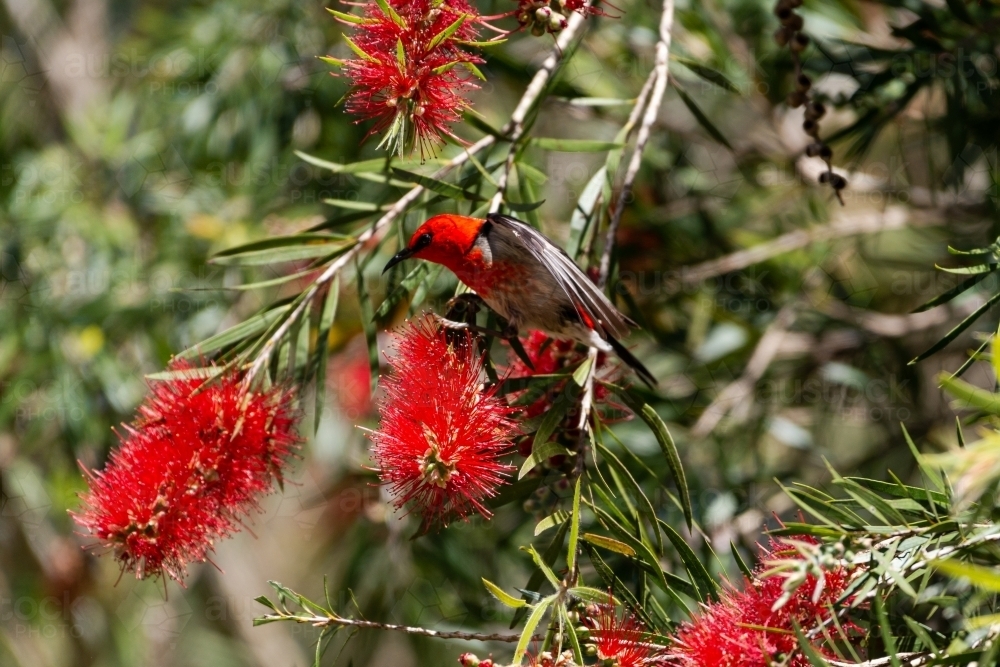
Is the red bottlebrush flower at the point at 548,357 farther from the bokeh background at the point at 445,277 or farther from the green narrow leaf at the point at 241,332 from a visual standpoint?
the bokeh background at the point at 445,277

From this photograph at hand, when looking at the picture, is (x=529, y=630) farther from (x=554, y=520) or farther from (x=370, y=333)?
(x=370, y=333)

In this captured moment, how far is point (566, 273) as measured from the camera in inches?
59.0

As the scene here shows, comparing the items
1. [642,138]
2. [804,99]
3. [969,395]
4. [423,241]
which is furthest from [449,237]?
[969,395]

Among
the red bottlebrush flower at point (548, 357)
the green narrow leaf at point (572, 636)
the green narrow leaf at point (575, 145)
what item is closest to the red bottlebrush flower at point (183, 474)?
the red bottlebrush flower at point (548, 357)

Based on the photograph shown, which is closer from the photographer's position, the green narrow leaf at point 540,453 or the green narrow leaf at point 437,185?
the green narrow leaf at point 540,453

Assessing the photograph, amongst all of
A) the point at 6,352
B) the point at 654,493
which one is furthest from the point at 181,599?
the point at 654,493

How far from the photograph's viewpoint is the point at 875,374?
2.93 meters

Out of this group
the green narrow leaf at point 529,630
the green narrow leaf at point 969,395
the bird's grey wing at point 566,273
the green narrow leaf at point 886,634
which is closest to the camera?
the green narrow leaf at point 969,395

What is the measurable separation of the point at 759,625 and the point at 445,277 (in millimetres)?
1215

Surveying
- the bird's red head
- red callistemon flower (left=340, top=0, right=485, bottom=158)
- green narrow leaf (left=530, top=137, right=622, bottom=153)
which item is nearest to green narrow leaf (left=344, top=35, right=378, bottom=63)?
red callistemon flower (left=340, top=0, right=485, bottom=158)

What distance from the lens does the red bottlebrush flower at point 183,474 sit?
138cm

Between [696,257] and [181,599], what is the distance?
3.22 metres

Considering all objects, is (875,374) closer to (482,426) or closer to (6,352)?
(482,426)

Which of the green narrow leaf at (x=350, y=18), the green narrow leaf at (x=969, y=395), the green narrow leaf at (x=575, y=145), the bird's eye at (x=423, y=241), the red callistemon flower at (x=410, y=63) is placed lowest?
the bird's eye at (x=423, y=241)
